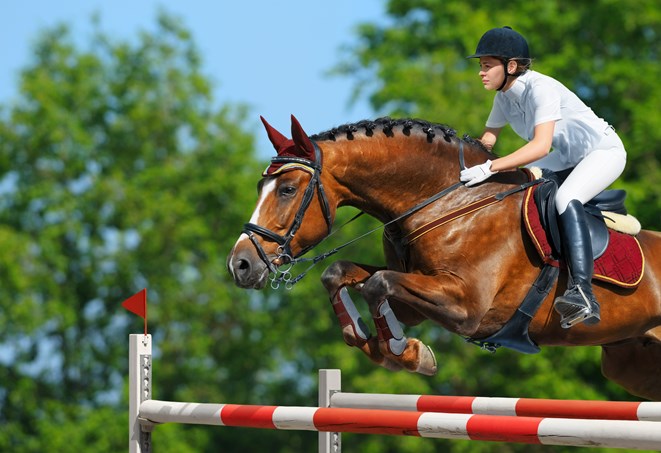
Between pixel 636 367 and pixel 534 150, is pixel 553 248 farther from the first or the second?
pixel 636 367

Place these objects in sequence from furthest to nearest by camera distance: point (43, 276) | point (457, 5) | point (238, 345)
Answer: point (238, 345)
point (43, 276)
point (457, 5)

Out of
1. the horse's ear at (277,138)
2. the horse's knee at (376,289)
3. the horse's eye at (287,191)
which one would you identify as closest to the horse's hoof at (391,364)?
the horse's knee at (376,289)

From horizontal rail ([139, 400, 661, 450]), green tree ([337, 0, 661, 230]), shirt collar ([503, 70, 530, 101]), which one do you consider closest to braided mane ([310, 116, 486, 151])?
shirt collar ([503, 70, 530, 101])

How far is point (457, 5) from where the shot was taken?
24938 mm

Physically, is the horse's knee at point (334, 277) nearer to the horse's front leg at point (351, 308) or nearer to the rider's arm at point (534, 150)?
the horse's front leg at point (351, 308)

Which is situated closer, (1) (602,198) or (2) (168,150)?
(1) (602,198)

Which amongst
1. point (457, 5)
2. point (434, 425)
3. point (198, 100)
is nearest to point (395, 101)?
point (457, 5)

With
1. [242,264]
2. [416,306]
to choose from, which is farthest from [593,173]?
[242,264]

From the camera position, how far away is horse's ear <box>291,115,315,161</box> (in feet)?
19.1

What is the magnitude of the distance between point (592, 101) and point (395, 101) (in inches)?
147

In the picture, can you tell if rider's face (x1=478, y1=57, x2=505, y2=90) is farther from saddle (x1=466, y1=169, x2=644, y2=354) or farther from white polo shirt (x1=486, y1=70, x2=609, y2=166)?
saddle (x1=466, y1=169, x2=644, y2=354)

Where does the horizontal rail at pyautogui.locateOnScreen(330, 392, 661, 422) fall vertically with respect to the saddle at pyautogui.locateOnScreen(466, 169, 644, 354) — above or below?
below

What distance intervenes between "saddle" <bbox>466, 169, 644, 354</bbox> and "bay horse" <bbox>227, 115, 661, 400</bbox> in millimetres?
48

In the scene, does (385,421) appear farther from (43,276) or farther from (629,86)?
(43,276)
